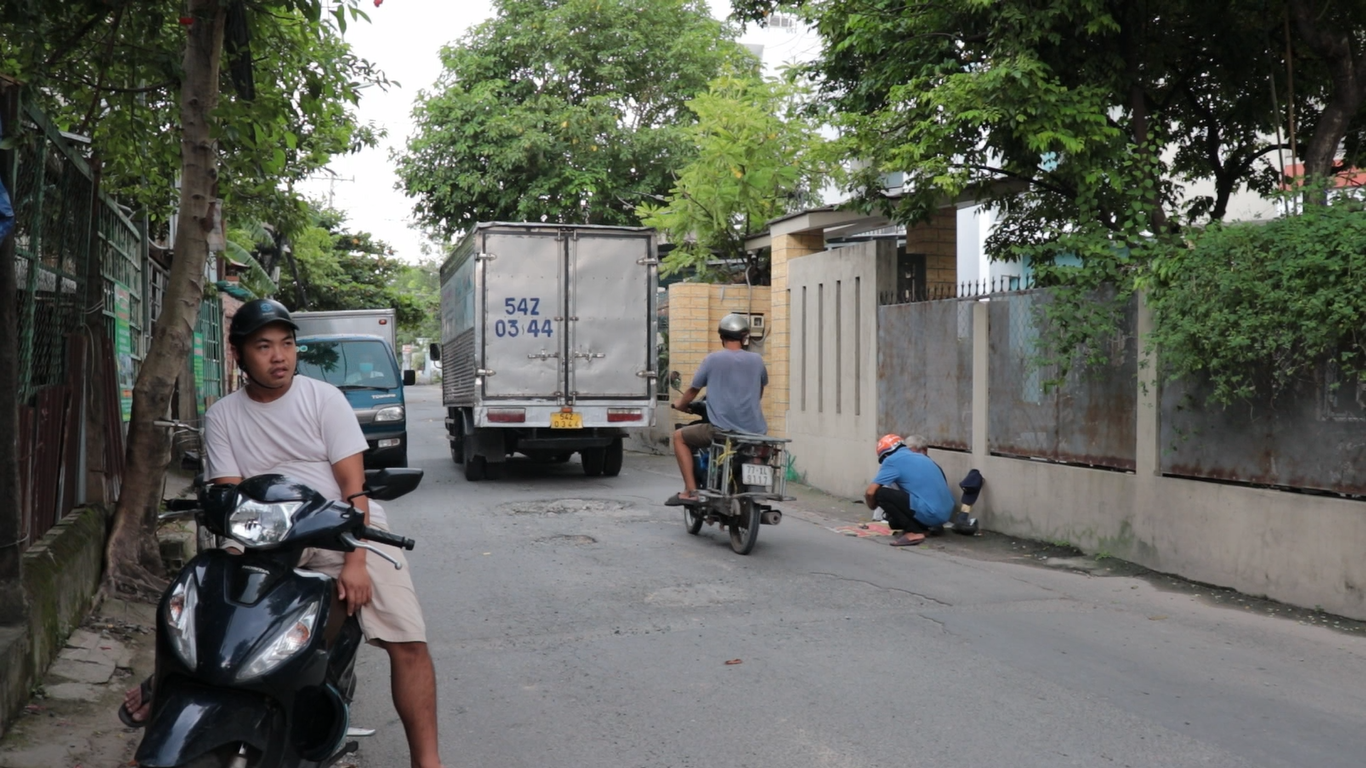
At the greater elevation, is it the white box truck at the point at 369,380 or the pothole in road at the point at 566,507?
the white box truck at the point at 369,380

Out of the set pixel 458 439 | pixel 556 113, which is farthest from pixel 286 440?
pixel 556 113

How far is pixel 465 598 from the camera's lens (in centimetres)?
743

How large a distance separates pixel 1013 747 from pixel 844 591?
314cm

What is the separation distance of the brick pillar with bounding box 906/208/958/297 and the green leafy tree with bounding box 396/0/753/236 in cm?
1095

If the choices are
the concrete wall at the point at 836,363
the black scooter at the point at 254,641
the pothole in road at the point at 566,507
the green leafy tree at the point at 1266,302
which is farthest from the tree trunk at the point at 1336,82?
the black scooter at the point at 254,641

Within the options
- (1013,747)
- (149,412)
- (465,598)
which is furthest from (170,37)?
(1013,747)

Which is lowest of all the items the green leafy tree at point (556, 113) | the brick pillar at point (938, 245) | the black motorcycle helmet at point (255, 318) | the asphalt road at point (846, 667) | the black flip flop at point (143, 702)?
the asphalt road at point (846, 667)

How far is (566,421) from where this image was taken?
1448 cm

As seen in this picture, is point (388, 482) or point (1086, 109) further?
point (1086, 109)

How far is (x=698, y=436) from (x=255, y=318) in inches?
242

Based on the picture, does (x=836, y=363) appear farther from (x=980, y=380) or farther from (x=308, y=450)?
(x=308, y=450)

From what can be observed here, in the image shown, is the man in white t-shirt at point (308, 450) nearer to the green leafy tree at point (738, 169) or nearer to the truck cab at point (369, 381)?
the truck cab at point (369, 381)

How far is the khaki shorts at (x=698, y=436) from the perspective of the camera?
963 centimetres

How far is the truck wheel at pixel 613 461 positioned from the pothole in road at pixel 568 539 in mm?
5103
